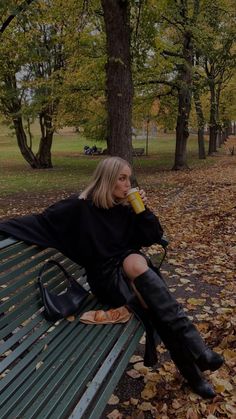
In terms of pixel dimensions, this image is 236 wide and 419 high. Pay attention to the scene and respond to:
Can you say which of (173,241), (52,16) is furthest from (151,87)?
(173,241)

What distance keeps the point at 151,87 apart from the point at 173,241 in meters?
14.1

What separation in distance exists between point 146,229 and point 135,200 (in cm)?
31

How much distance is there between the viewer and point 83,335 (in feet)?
10.2

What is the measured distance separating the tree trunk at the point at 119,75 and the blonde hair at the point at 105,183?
6139 millimetres

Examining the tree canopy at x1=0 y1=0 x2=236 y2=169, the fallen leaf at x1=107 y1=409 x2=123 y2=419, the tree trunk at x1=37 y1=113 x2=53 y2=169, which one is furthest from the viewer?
the tree trunk at x1=37 y1=113 x2=53 y2=169

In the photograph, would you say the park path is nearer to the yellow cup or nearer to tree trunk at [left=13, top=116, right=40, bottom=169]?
the yellow cup

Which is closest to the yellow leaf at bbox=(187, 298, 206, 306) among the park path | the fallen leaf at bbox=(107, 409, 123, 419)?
the park path

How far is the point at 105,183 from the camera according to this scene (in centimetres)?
360

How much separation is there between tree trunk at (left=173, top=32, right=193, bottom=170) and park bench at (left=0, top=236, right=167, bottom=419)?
15.5 metres

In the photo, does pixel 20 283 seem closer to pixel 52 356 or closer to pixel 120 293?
pixel 52 356

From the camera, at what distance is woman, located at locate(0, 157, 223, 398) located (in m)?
3.12

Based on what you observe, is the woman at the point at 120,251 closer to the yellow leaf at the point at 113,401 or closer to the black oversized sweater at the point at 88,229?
the black oversized sweater at the point at 88,229

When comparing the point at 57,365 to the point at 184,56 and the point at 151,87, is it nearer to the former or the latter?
the point at 184,56

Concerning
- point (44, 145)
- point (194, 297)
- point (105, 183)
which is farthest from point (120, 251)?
point (44, 145)
